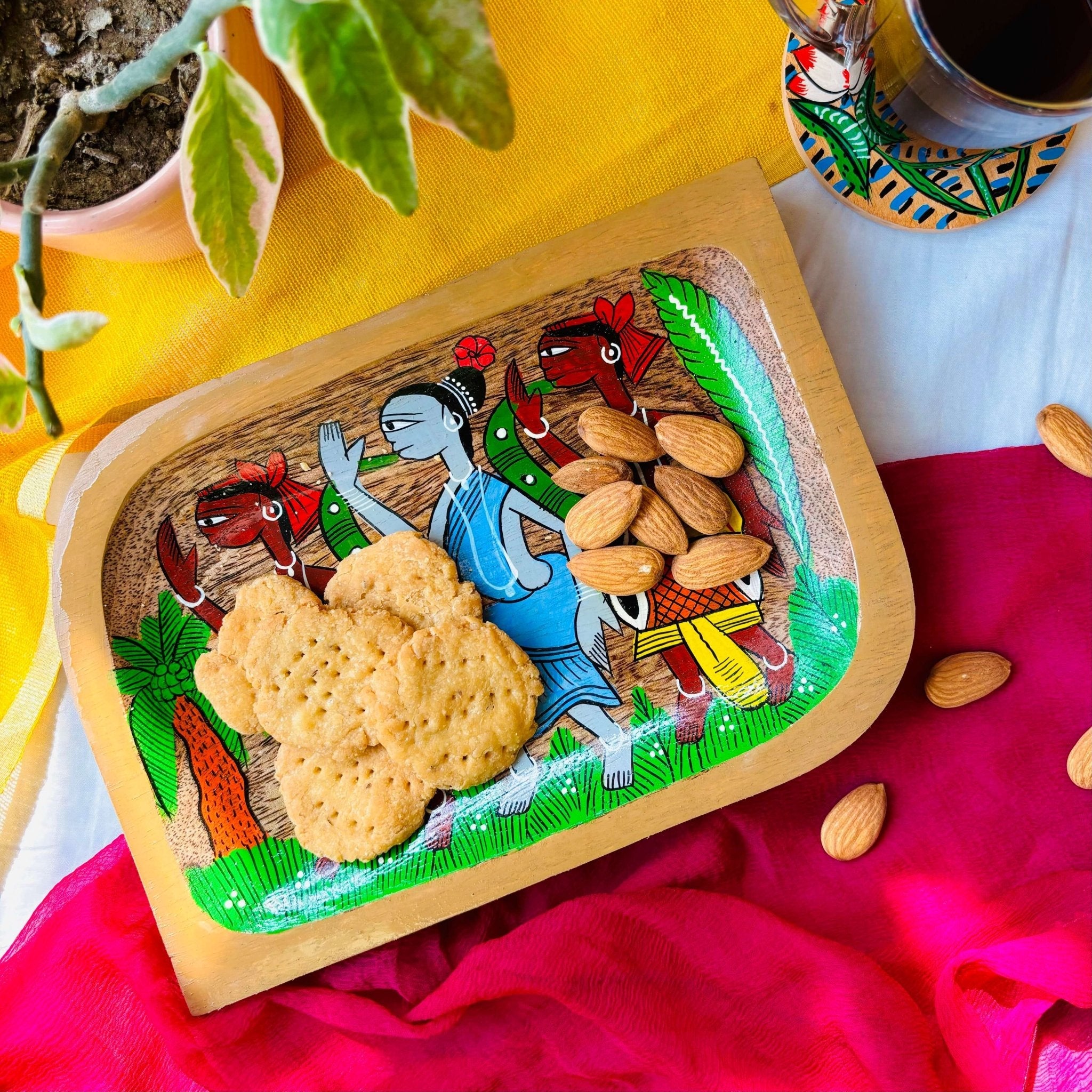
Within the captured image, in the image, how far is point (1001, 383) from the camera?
0.77 meters

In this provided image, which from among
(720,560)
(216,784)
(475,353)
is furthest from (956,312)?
(216,784)

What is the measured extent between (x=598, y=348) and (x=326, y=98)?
418mm

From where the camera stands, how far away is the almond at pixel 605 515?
0.71 m

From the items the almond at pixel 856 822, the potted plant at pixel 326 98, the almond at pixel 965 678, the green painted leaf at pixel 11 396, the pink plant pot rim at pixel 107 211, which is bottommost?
the almond at pixel 856 822

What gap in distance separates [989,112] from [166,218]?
59 centimetres

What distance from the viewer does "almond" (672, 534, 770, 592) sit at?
0.71 meters

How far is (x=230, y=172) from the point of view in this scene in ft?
1.44

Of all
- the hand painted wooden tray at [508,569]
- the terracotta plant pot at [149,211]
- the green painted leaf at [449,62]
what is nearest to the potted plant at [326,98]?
the green painted leaf at [449,62]

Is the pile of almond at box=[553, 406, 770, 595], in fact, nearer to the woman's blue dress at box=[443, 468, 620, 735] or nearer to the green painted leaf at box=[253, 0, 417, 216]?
the woman's blue dress at box=[443, 468, 620, 735]

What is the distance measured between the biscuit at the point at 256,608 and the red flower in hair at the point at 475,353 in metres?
0.23

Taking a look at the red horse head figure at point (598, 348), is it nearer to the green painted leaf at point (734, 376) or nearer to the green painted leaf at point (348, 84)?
the green painted leaf at point (734, 376)

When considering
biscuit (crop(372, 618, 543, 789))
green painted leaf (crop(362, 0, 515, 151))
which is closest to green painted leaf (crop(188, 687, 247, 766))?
biscuit (crop(372, 618, 543, 789))

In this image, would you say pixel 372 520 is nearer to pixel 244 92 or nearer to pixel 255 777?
pixel 255 777

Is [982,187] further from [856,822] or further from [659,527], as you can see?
[856,822]
